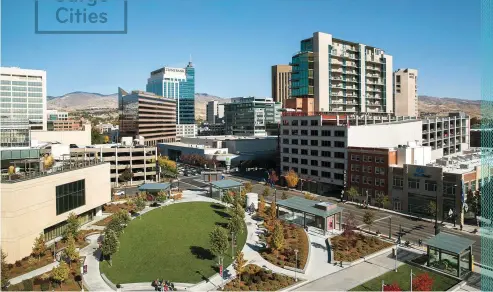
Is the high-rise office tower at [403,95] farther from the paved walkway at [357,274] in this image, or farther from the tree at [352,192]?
the paved walkway at [357,274]

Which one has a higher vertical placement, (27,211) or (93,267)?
(27,211)

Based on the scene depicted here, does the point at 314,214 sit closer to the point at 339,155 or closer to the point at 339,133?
the point at 339,155

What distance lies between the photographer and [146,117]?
550 ft

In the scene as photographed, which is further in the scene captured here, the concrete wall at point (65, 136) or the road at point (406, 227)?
the concrete wall at point (65, 136)

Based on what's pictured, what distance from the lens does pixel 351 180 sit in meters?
77.4

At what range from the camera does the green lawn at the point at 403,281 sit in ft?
118

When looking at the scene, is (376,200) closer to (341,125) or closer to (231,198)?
(341,125)

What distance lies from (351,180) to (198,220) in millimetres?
35564

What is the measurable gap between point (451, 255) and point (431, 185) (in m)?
25.7

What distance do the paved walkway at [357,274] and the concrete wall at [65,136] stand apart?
389ft

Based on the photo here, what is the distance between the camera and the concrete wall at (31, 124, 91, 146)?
12862 centimetres

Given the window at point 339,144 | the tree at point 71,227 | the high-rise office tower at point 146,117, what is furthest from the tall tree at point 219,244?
the high-rise office tower at point 146,117

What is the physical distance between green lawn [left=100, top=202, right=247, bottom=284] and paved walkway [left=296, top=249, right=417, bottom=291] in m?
11.0

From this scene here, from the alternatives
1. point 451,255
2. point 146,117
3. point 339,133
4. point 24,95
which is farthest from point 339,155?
point 24,95
